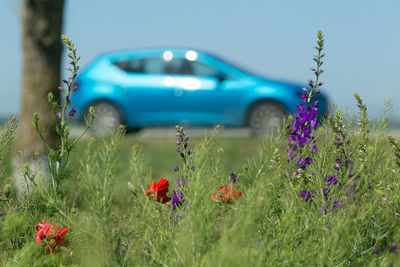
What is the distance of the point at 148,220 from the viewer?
7.40 ft

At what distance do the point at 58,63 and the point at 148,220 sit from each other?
514 cm

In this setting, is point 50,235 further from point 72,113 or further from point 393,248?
point 393,248

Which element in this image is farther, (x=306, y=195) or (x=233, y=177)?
(x=233, y=177)

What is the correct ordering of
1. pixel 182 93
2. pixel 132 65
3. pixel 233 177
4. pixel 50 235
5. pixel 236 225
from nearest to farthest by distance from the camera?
pixel 236 225, pixel 50 235, pixel 233 177, pixel 182 93, pixel 132 65

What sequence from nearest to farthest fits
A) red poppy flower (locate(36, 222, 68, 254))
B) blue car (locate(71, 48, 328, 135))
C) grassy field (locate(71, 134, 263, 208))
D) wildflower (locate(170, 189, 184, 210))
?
1. red poppy flower (locate(36, 222, 68, 254))
2. wildflower (locate(170, 189, 184, 210))
3. grassy field (locate(71, 134, 263, 208))
4. blue car (locate(71, 48, 328, 135))

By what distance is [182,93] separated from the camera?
13250 millimetres

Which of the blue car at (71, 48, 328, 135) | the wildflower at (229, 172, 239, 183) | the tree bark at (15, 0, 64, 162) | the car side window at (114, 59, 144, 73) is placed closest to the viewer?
the wildflower at (229, 172, 239, 183)

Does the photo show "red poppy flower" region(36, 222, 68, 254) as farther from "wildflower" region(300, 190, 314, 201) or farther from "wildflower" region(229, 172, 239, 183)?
"wildflower" region(300, 190, 314, 201)

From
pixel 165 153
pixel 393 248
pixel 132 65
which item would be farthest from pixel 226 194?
pixel 132 65

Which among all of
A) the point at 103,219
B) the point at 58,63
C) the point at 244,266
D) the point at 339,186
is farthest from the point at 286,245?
the point at 58,63

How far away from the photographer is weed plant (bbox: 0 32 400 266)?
5.90 feet

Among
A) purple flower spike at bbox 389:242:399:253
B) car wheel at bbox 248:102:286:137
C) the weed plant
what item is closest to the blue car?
car wheel at bbox 248:102:286:137

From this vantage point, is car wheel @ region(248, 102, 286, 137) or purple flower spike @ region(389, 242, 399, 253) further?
car wheel @ region(248, 102, 286, 137)

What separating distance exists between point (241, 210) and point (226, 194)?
403mm
